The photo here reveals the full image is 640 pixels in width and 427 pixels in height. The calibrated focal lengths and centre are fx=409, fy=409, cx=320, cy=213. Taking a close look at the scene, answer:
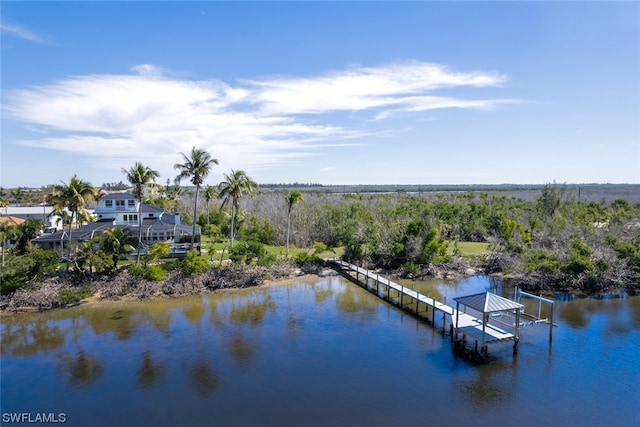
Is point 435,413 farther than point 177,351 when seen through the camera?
No

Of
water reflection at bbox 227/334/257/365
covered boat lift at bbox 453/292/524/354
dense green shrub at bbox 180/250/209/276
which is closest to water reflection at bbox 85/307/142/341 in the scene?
dense green shrub at bbox 180/250/209/276

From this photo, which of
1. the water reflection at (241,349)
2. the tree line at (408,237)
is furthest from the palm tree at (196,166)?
the water reflection at (241,349)

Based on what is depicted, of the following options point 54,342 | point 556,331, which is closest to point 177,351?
point 54,342

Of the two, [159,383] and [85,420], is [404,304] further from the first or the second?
[85,420]

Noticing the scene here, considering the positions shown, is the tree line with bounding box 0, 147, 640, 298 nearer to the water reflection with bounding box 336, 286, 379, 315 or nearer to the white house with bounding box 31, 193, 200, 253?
the white house with bounding box 31, 193, 200, 253

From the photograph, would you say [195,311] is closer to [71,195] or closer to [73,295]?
[73,295]

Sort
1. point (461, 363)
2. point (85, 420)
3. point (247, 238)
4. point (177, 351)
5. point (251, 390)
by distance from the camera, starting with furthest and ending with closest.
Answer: point (247, 238)
point (177, 351)
point (461, 363)
point (251, 390)
point (85, 420)
